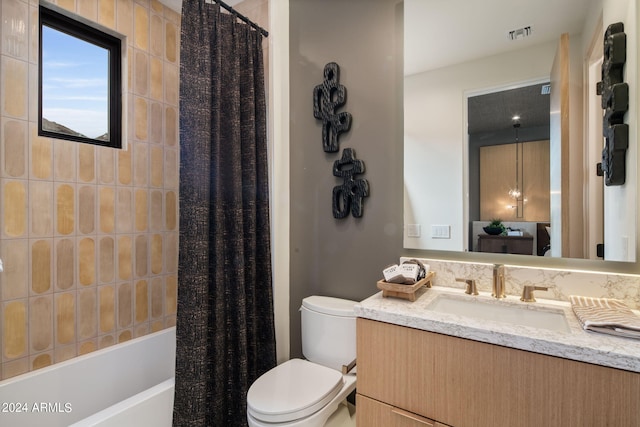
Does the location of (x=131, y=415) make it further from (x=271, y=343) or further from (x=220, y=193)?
(x=220, y=193)

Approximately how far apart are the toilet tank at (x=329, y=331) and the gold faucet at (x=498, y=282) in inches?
25.8

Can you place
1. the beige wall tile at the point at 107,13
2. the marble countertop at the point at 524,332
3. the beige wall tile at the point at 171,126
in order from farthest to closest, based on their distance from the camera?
the beige wall tile at the point at 171,126
the beige wall tile at the point at 107,13
the marble countertop at the point at 524,332

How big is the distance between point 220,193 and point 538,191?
146 centimetres

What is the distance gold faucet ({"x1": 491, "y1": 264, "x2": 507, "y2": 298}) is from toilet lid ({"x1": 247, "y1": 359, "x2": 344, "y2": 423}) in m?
0.78

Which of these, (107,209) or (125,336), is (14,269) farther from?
(125,336)

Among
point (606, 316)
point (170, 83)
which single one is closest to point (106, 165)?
point (170, 83)

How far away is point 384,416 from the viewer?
3.62ft

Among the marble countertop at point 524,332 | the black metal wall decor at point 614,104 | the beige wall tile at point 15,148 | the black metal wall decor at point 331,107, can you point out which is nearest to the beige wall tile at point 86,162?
the beige wall tile at point 15,148

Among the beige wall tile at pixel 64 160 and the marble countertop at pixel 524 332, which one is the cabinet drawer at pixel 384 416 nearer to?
the marble countertop at pixel 524 332

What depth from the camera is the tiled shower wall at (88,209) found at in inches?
61.1

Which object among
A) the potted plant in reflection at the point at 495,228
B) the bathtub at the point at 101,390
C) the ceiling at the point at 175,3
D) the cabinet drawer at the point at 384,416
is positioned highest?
the ceiling at the point at 175,3

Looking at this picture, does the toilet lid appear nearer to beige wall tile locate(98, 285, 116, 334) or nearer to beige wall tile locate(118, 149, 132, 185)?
beige wall tile locate(98, 285, 116, 334)

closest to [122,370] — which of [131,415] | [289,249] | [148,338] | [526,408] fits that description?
[148,338]

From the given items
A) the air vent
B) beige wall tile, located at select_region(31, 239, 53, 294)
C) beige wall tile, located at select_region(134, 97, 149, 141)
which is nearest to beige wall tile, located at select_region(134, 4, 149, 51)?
beige wall tile, located at select_region(134, 97, 149, 141)
